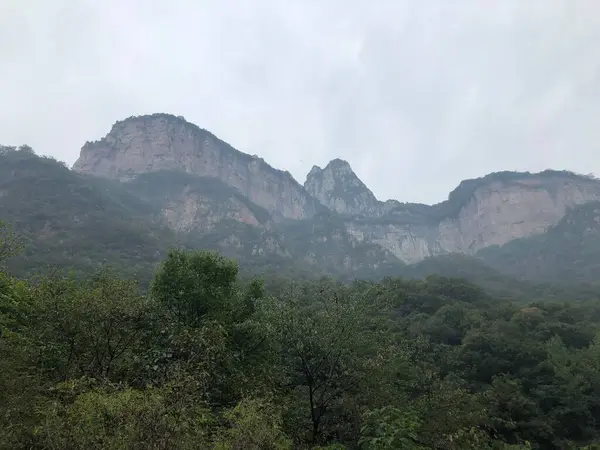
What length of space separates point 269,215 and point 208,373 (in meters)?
138

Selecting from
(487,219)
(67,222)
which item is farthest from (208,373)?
(487,219)

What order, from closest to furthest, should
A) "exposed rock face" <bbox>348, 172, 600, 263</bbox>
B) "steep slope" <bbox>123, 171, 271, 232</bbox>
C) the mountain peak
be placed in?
"steep slope" <bbox>123, 171, 271, 232</bbox>, "exposed rock face" <bbox>348, 172, 600, 263</bbox>, the mountain peak

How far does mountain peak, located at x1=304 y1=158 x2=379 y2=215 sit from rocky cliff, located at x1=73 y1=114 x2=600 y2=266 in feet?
13.1

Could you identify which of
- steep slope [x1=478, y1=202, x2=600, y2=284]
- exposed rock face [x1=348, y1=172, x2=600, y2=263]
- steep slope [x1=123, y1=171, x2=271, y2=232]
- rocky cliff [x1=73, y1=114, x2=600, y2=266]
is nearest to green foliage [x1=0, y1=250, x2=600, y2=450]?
steep slope [x1=478, y1=202, x2=600, y2=284]

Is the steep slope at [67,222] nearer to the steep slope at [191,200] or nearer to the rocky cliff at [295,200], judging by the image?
the steep slope at [191,200]

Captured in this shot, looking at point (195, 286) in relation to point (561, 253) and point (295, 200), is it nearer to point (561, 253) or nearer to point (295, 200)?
point (561, 253)

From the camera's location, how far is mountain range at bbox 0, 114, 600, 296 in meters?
81.1

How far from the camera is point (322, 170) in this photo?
194 metres

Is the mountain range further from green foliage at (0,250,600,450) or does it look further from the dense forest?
green foliage at (0,250,600,450)

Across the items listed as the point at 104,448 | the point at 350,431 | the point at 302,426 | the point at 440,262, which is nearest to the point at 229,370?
the point at 302,426

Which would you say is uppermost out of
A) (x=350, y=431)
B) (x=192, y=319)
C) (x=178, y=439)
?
(x=192, y=319)

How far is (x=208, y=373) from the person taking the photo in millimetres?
10250

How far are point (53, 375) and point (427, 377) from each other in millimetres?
13586

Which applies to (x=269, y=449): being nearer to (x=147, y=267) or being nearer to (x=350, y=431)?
(x=350, y=431)
